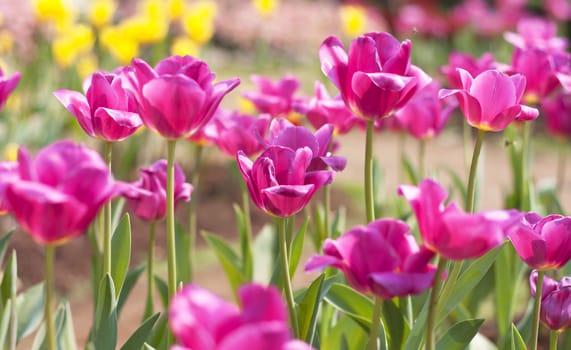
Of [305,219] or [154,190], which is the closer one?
[154,190]

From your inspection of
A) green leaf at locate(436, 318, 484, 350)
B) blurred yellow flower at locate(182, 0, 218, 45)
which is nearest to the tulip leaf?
green leaf at locate(436, 318, 484, 350)

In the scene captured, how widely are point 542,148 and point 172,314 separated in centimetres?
552

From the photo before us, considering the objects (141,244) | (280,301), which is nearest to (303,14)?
(141,244)

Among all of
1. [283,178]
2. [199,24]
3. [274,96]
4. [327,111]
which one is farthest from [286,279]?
[199,24]

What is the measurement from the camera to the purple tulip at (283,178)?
1026mm

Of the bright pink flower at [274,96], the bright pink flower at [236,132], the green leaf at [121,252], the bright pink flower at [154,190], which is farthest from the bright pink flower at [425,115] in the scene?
the green leaf at [121,252]

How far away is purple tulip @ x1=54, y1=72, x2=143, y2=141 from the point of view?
45.9 inches

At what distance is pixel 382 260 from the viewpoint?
89cm

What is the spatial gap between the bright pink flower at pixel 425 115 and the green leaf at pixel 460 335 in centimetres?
79

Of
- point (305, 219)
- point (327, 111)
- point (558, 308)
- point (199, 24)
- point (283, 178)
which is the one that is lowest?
point (199, 24)

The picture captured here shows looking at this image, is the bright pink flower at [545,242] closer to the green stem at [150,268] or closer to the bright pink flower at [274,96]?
the green stem at [150,268]

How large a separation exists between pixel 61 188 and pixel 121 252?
1.88ft

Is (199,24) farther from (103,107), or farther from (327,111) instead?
(103,107)

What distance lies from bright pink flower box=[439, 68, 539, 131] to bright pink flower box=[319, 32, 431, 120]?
6 cm
